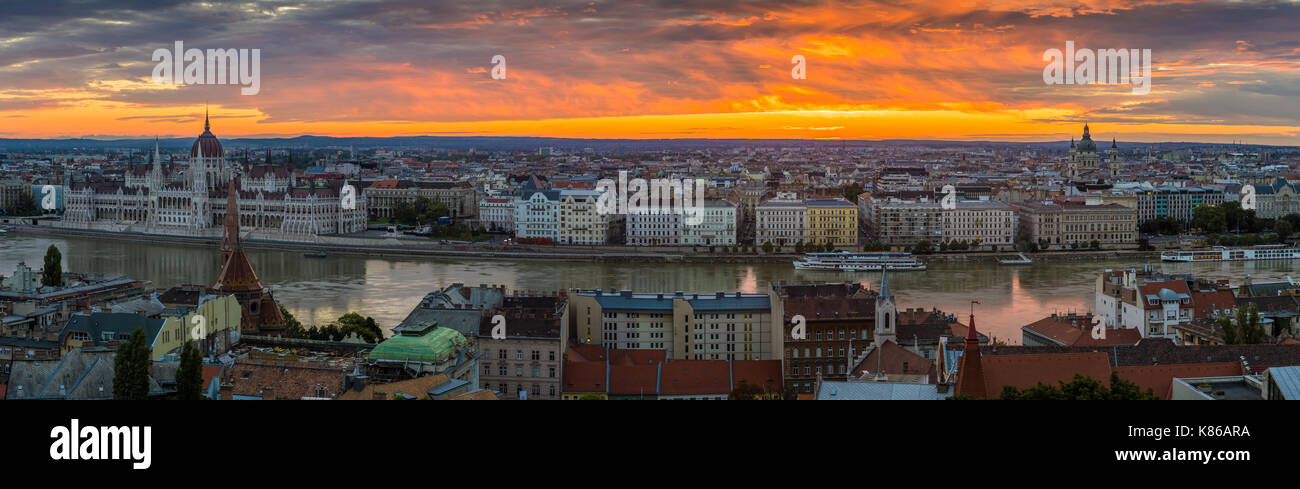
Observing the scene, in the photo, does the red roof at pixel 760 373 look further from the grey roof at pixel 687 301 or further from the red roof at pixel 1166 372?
the red roof at pixel 1166 372

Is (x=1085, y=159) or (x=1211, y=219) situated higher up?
(x=1085, y=159)

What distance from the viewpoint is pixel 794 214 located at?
19078 millimetres

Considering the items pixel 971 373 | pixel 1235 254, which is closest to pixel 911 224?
pixel 1235 254

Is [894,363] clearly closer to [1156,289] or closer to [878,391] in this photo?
[878,391]

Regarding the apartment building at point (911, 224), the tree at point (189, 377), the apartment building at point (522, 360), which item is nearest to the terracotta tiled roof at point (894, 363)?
the apartment building at point (522, 360)

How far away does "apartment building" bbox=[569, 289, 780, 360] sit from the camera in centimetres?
761

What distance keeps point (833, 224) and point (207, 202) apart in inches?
440

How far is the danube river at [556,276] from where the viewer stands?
11.2 m

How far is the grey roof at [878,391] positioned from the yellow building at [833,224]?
47.8ft

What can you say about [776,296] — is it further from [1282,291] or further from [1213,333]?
[1282,291]

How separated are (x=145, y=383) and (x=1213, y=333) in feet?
17.5

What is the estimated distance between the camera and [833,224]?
754 inches

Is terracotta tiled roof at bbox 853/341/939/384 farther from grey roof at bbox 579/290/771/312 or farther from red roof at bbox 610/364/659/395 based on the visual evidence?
grey roof at bbox 579/290/771/312
